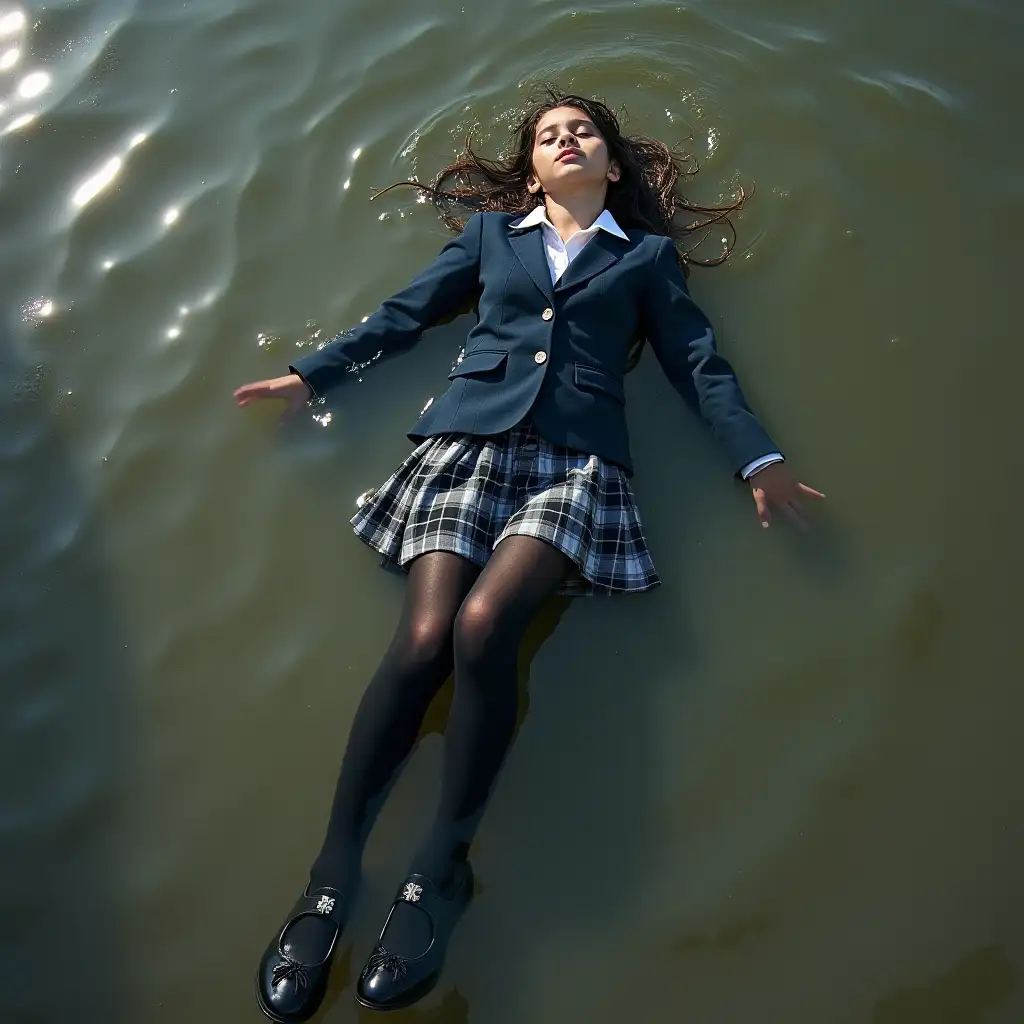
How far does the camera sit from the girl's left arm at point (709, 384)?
2936mm

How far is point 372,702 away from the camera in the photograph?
2.58m

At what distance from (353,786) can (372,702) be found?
0.73 feet

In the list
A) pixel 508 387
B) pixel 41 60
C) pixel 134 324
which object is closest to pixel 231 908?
pixel 508 387

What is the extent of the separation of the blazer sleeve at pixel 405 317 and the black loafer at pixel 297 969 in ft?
5.52

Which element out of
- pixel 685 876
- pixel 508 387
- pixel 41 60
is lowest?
pixel 685 876

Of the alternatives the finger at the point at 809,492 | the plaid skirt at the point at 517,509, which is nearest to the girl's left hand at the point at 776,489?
the finger at the point at 809,492

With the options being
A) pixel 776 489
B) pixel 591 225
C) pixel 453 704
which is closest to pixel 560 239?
pixel 591 225

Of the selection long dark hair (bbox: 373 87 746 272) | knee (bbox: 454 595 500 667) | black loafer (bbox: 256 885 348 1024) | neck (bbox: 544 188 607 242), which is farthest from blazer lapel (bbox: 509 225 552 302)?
black loafer (bbox: 256 885 348 1024)

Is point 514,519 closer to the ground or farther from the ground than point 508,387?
closer to the ground

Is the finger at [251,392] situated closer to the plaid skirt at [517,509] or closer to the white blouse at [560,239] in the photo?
the plaid skirt at [517,509]

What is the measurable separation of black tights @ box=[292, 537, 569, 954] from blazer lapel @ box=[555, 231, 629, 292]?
0.94m

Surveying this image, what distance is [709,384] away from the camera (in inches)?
119

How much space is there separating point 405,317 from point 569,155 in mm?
800

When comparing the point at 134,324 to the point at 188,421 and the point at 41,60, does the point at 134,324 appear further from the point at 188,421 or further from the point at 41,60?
the point at 41,60
